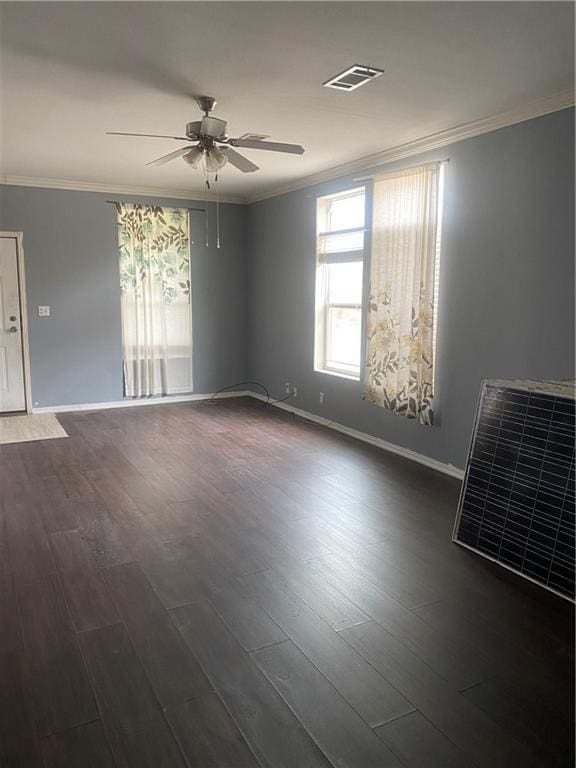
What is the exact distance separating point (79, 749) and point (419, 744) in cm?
107

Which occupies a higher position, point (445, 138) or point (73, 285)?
point (445, 138)

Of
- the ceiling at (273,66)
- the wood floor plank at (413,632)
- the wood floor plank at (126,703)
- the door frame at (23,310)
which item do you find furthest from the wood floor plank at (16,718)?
the door frame at (23,310)

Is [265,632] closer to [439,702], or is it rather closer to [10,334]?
[439,702]

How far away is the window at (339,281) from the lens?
549 centimetres

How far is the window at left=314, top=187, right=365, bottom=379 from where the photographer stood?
18.0 feet

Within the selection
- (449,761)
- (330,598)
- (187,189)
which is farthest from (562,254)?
(187,189)

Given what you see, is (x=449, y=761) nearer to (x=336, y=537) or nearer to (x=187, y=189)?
(x=336, y=537)

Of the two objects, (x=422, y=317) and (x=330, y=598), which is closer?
(x=330, y=598)

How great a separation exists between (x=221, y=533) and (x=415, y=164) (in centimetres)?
322

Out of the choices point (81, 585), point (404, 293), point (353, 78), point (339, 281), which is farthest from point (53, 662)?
point (339, 281)

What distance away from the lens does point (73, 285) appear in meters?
6.43

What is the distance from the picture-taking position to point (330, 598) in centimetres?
265

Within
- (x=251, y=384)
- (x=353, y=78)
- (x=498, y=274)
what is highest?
(x=353, y=78)

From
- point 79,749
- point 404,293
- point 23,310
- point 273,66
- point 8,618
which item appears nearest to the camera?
point 79,749
